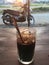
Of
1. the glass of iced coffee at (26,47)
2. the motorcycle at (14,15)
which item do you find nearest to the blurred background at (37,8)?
the motorcycle at (14,15)

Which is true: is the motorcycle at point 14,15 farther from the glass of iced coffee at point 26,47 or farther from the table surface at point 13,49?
the glass of iced coffee at point 26,47

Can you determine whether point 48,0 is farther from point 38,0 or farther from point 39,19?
point 39,19

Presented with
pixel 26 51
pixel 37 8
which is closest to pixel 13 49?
pixel 26 51

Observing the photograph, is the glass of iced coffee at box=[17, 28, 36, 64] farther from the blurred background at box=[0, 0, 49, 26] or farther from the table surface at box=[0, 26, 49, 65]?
the blurred background at box=[0, 0, 49, 26]

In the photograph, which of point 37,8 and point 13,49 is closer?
point 13,49

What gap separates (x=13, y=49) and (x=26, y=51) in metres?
0.18

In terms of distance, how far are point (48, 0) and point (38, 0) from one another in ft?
0.81

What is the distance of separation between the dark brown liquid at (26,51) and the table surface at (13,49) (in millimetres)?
37

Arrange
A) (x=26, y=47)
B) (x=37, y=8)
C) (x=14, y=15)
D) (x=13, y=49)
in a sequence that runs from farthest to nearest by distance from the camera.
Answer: (x=37, y=8) < (x=14, y=15) < (x=13, y=49) < (x=26, y=47)

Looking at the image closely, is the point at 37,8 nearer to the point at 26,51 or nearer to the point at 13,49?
the point at 13,49

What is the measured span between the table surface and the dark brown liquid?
0.12 ft

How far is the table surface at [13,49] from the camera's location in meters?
0.90

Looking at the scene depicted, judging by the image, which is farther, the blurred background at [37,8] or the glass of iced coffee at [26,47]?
the blurred background at [37,8]

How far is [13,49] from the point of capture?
41.2 inches
